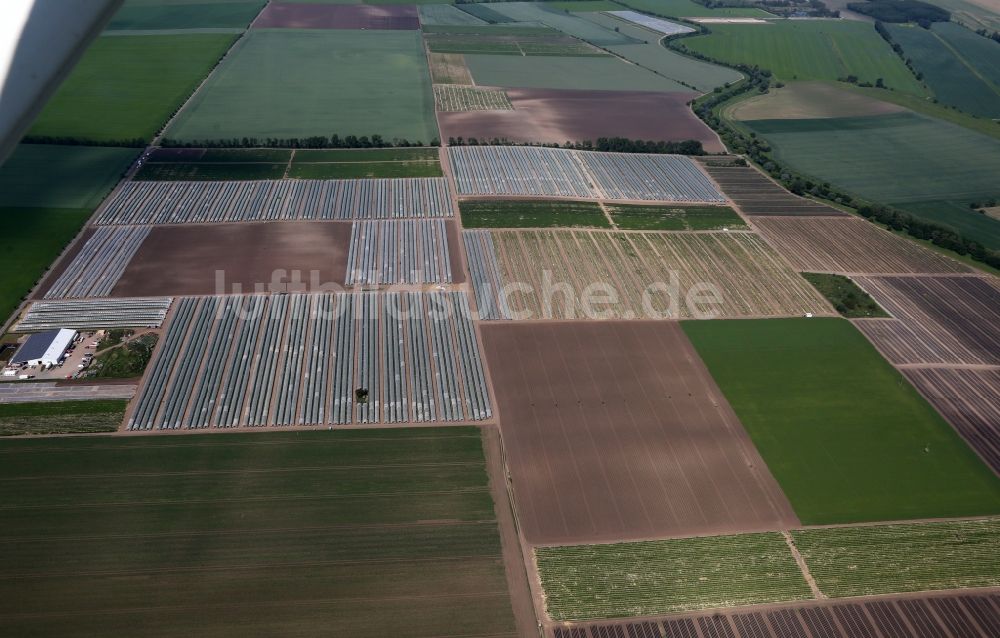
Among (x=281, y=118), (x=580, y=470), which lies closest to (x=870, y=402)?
(x=580, y=470)

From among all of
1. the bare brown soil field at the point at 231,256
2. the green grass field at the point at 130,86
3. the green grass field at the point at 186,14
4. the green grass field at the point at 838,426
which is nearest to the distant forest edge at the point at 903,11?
the green grass field at the point at 838,426

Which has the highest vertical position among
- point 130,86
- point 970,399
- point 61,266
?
point 130,86

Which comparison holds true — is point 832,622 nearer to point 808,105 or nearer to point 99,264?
point 99,264

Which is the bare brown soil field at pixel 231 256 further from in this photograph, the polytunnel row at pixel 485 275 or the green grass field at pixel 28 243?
the polytunnel row at pixel 485 275

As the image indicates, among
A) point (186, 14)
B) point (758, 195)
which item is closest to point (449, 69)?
point (758, 195)

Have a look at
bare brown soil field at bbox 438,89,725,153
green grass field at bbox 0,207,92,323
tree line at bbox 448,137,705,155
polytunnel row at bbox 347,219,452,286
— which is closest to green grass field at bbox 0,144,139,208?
green grass field at bbox 0,207,92,323

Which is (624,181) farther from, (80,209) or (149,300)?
(80,209)
